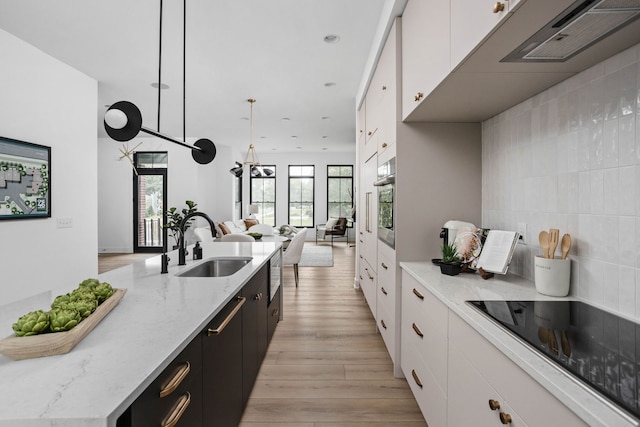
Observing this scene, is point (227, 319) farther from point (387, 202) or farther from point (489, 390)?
point (387, 202)

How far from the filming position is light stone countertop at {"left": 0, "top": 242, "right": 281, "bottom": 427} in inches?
24.7

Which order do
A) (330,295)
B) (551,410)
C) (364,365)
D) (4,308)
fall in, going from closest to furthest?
(551,410)
(4,308)
(364,365)
(330,295)

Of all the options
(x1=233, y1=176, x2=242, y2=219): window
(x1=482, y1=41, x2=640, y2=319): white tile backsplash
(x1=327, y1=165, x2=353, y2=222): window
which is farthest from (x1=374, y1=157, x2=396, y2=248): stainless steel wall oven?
(x1=327, y1=165, x2=353, y2=222): window

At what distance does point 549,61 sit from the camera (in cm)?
129

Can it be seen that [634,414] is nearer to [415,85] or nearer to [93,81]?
[415,85]

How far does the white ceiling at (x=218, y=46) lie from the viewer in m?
2.65

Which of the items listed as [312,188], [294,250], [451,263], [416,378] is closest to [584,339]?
[451,263]

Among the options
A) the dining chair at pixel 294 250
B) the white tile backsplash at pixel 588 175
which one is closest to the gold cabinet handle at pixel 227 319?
the white tile backsplash at pixel 588 175

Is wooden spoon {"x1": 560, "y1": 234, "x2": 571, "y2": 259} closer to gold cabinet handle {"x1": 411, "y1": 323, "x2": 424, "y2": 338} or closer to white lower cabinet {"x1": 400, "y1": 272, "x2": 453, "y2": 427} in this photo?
white lower cabinet {"x1": 400, "y1": 272, "x2": 453, "y2": 427}

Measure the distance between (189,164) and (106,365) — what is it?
26.6 feet

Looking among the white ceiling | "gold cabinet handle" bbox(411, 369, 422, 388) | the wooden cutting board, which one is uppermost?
the white ceiling

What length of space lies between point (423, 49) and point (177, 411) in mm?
1900

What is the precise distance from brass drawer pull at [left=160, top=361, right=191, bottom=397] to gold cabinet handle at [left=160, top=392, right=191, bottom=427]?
0.06m

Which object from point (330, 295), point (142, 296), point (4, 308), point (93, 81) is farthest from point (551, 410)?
point (93, 81)
